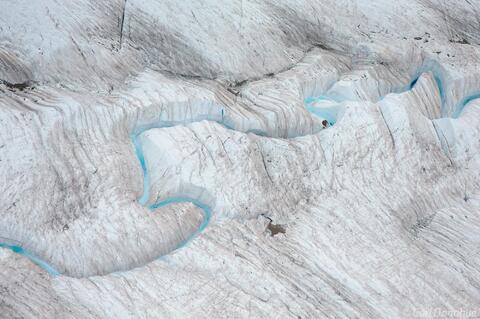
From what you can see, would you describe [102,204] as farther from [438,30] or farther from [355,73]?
[438,30]

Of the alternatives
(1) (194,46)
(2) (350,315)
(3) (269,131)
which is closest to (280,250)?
(2) (350,315)

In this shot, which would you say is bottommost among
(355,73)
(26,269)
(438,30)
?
(26,269)

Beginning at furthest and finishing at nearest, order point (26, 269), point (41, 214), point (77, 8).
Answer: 1. point (77, 8)
2. point (41, 214)
3. point (26, 269)

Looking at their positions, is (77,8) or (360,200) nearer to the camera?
(360,200)

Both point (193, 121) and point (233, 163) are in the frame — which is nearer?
point (233, 163)

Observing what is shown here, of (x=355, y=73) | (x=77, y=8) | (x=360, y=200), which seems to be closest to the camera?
(x=360, y=200)

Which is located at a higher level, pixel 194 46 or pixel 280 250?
pixel 194 46
